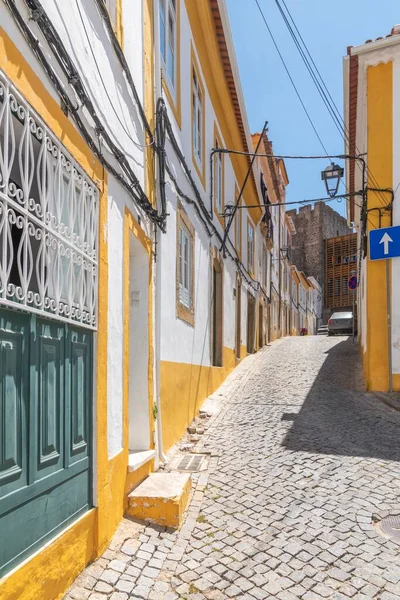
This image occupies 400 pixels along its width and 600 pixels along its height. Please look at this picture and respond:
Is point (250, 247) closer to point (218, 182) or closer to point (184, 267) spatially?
point (218, 182)

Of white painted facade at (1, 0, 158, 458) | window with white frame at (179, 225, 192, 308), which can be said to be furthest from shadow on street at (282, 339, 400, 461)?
white painted facade at (1, 0, 158, 458)

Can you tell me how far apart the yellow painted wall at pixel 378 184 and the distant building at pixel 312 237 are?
104 ft

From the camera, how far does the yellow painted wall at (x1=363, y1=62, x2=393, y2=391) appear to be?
9789 mm

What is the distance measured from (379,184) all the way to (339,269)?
1237 inches

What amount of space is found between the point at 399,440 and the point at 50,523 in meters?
5.12

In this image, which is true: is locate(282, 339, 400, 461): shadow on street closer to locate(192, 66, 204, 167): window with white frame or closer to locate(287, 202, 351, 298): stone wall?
locate(192, 66, 204, 167): window with white frame

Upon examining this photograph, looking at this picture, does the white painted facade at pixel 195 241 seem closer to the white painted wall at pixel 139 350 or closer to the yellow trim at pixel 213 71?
the yellow trim at pixel 213 71

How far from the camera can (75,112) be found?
11.2 feet

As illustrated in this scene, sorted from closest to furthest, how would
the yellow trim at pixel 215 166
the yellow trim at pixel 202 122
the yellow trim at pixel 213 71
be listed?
the yellow trim at pixel 202 122 → the yellow trim at pixel 213 71 → the yellow trim at pixel 215 166

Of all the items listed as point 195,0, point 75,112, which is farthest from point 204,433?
point 195,0

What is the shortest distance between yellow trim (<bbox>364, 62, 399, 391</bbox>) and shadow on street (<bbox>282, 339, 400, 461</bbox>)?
26.2 inches

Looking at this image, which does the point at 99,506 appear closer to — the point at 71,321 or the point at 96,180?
the point at 71,321

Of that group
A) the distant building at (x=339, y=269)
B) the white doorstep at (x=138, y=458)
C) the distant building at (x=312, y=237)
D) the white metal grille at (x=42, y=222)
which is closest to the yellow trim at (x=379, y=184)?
the white doorstep at (x=138, y=458)

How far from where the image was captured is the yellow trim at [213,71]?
8680 mm
